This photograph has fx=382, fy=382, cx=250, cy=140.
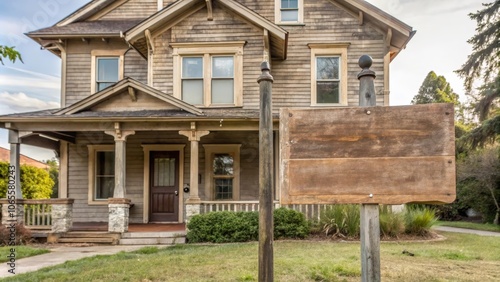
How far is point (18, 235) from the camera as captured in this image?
9.78 m

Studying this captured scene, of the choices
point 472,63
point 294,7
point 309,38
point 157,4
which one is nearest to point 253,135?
point 309,38

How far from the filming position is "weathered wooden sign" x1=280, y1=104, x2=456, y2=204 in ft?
7.78

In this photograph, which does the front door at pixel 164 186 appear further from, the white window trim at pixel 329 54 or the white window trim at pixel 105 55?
the white window trim at pixel 329 54

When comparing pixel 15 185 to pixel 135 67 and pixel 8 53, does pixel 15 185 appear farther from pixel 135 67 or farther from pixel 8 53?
pixel 8 53

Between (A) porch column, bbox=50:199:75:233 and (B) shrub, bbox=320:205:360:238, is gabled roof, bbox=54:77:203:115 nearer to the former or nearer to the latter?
(A) porch column, bbox=50:199:75:233

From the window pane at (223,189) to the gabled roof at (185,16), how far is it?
15.0ft

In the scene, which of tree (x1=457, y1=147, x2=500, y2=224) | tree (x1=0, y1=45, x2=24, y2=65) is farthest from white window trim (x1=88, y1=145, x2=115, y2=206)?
tree (x1=457, y1=147, x2=500, y2=224)

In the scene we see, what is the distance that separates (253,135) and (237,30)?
3359 millimetres

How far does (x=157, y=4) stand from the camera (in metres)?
13.5

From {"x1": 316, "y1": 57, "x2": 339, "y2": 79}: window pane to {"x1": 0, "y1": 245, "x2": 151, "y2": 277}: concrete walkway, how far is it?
7.74m

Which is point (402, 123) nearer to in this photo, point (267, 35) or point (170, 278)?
point (170, 278)

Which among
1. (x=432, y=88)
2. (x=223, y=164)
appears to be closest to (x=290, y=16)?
(x=223, y=164)

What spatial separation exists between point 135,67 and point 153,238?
614cm

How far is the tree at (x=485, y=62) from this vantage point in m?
16.5
